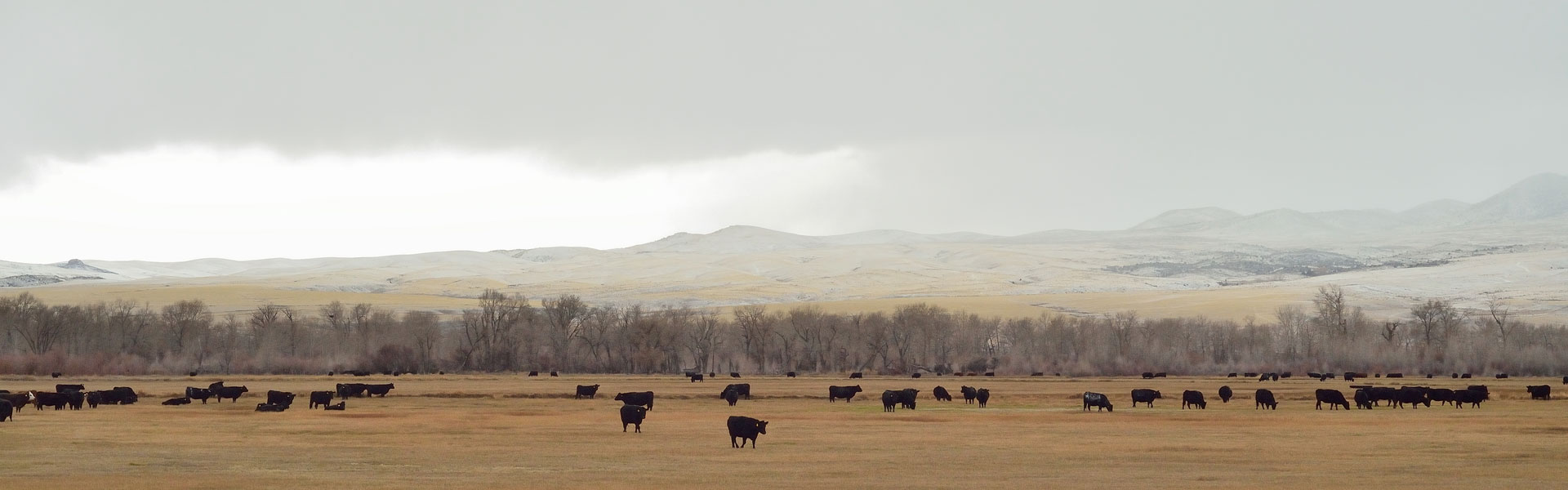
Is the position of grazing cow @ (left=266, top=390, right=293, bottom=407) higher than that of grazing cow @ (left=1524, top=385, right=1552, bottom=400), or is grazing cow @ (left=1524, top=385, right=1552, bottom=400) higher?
grazing cow @ (left=1524, top=385, right=1552, bottom=400)

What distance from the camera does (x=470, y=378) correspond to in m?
93.1

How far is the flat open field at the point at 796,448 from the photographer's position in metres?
24.8

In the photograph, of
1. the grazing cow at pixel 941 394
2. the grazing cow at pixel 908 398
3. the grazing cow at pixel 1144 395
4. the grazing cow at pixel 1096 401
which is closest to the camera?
the grazing cow at pixel 1096 401

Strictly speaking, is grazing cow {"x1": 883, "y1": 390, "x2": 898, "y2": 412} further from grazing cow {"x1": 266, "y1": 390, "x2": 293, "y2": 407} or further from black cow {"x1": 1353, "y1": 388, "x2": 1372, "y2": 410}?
grazing cow {"x1": 266, "y1": 390, "x2": 293, "y2": 407}

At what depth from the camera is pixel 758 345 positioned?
5108 inches

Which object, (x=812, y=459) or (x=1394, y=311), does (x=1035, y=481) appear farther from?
(x=1394, y=311)

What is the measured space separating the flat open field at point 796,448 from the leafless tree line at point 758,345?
56.7 meters

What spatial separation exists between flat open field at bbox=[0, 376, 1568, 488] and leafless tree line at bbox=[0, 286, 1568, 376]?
186 feet

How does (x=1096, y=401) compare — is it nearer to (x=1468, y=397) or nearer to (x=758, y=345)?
(x=1468, y=397)

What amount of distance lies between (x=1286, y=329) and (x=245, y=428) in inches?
5076

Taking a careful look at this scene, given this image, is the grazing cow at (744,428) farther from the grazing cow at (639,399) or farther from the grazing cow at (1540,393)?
the grazing cow at (1540,393)

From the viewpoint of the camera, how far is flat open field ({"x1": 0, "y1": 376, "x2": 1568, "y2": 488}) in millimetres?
24812

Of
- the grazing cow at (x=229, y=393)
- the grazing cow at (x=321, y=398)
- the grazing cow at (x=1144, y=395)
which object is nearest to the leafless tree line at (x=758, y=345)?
the grazing cow at (x=1144, y=395)

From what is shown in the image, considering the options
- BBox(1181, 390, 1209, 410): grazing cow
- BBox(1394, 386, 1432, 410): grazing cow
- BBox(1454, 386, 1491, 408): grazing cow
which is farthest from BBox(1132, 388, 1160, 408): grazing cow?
BBox(1454, 386, 1491, 408): grazing cow
